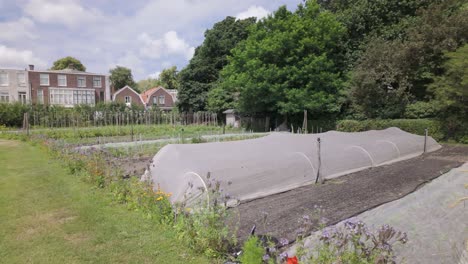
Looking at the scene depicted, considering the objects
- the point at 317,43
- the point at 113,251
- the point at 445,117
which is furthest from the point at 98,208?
the point at 317,43

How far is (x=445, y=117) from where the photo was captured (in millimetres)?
14953

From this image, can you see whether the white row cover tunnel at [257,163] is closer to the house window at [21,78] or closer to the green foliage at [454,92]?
the green foliage at [454,92]

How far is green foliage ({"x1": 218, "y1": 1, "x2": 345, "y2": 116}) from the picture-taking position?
19.1 metres

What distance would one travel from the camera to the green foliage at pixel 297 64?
1909 cm

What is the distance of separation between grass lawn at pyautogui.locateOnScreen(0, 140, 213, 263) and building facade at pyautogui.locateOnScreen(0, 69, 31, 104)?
3798 centimetres

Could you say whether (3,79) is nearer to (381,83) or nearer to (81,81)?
(81,81)

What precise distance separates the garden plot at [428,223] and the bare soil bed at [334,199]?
34 cm

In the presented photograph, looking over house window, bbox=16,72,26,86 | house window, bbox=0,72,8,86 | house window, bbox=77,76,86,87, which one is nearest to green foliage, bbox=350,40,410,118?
house window, bbox=77,76,86,87

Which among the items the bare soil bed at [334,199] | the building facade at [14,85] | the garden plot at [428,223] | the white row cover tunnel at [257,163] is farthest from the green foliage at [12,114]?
the garden plot at [428,223]

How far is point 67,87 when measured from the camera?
39281 millimetres

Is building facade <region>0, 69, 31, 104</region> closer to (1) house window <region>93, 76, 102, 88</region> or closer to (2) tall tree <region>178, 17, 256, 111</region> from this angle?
(1) house window <region>93, 76, 102, 88</region>

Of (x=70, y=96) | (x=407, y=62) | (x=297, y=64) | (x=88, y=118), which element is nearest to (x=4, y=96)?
(x=70, y=96)

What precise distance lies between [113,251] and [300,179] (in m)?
4.00

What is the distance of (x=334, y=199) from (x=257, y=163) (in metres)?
1.54
